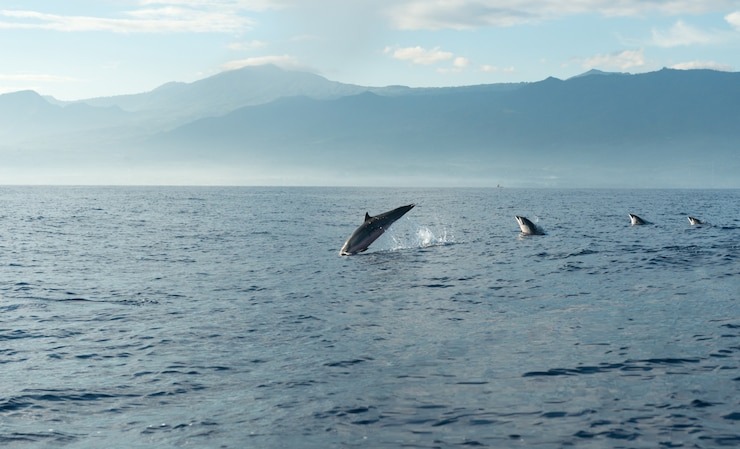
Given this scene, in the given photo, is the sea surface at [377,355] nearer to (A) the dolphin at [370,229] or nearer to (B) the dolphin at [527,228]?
(A) the dolphin at [370,229]

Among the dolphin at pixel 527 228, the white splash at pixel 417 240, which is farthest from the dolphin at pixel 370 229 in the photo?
the dolphin at pixel 527 228

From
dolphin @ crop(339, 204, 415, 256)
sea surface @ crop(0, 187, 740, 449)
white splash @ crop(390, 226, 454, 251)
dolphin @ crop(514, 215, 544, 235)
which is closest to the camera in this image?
sea surface @ crop(0, 187, 740, 449)

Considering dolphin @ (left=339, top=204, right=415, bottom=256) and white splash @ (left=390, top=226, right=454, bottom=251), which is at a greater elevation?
dolphin @ (left=339, top=204, right=415, bottom=256)

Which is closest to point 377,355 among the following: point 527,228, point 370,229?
point 370,229

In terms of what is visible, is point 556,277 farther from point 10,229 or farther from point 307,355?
point 10,229

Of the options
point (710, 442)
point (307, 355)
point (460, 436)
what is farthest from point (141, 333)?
point (710, 442)

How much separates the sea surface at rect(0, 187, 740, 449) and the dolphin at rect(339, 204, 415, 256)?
2.29 metres

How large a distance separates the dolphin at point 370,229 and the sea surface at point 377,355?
90.3 inches

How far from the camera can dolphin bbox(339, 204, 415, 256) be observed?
36.7 meters

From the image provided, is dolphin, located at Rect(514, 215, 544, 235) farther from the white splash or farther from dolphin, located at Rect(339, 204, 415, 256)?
dolphin, located at Rect(339, 204, 415, 256)

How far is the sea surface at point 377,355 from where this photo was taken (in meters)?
12.8

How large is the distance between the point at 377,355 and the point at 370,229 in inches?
835

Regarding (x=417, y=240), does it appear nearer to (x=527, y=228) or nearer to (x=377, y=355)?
(x=527, y=228)

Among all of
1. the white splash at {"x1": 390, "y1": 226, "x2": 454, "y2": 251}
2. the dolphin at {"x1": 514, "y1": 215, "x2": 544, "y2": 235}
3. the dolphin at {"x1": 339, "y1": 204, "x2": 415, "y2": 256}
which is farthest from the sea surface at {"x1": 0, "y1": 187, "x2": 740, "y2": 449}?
the dolphin at {"x1": 514, "y1": 215, "x2": 544, "y2": 235}
